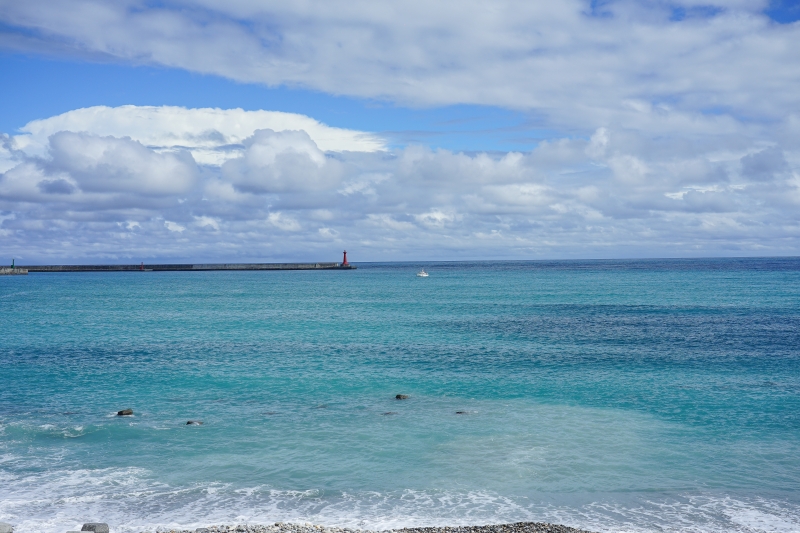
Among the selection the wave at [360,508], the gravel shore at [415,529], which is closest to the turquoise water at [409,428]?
the wave at [360,508]

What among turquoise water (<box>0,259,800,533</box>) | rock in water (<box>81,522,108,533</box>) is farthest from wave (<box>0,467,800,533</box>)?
rock in water (<box>81,522,108,533</box>)

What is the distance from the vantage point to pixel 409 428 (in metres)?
23.5

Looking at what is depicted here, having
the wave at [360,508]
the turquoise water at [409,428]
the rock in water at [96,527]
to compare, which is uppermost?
the rock in water at [96,527]

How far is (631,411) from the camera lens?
2606 cm

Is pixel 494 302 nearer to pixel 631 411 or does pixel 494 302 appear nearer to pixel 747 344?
pixel 747 344

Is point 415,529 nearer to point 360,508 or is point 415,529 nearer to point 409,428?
point 360,508

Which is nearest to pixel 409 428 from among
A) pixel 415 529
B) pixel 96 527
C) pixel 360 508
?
pixel 360 508

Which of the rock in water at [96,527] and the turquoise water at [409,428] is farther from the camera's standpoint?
the turquoise water at [409,428]

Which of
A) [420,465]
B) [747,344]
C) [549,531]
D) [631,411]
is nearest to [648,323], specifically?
[747,344]

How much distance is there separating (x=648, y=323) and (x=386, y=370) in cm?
2976

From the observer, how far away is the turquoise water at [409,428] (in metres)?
16.5

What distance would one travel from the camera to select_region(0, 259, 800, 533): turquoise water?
16.5 meters

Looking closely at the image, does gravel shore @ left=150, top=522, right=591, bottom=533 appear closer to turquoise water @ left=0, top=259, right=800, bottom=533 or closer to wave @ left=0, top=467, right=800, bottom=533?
wave @ left=0, top=467, right=800, bottom=533

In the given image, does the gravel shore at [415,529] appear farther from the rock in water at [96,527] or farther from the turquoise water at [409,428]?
the rock in water at [96,527]
